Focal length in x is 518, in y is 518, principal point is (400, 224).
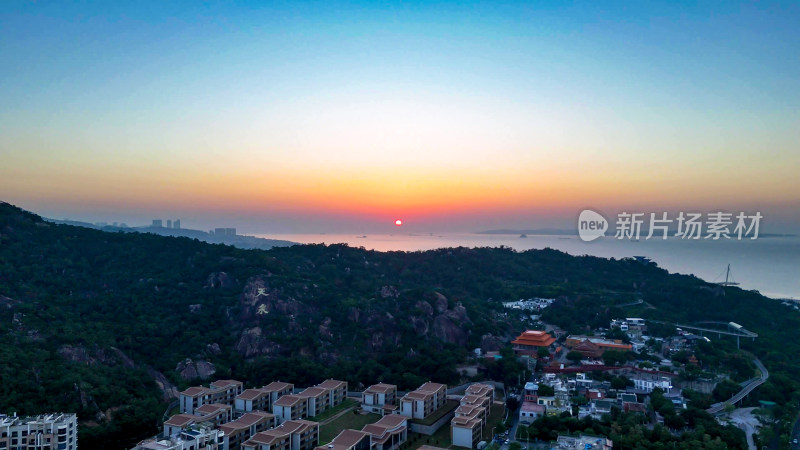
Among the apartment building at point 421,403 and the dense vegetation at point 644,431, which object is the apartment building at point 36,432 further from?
the dense vegetation at point 644,431

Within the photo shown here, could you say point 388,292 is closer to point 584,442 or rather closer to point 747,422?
point 584,442

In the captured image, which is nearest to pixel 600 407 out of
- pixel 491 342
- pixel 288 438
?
pixel 491 342

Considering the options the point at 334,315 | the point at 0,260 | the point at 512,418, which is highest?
the point at 0,260

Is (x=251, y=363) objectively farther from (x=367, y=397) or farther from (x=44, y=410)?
(x=44, y=410)

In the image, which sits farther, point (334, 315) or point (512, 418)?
point (334, 315)

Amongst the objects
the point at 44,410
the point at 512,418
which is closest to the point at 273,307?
the point at 44,410
